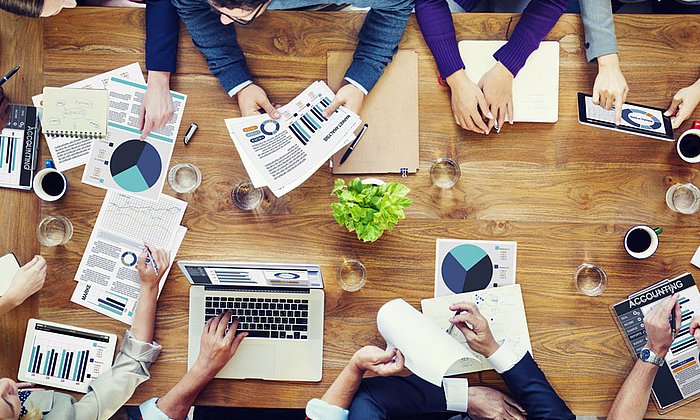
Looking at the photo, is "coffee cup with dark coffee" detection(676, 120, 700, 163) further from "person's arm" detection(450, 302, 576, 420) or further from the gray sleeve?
"person's arm" detection(450, 302, 576, 420)

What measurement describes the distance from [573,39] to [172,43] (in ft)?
3.74

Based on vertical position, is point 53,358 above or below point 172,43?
below

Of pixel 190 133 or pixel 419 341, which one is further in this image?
pixel 190 133

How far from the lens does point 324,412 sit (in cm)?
167

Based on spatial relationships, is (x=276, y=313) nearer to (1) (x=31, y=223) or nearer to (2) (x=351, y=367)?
(2) (x=351, y=367)

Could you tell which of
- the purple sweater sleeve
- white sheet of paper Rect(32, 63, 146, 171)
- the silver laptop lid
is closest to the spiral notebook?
white sheet of paper Rect(32, 63, 146, 171)

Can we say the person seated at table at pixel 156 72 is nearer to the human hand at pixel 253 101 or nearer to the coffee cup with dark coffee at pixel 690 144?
the human hand at pixel 253 101

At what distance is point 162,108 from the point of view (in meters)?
1.72

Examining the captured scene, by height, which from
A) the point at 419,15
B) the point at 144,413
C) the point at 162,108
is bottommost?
the point at 144,413

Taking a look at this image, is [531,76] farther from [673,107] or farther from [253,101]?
[253,101]

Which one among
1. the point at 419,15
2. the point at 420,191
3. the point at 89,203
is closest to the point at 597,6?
the point at 419,15

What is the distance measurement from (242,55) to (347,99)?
0.32 meters

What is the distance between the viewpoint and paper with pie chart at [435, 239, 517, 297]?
1721mm

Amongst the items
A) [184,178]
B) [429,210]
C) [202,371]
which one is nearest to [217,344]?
[202,371]
